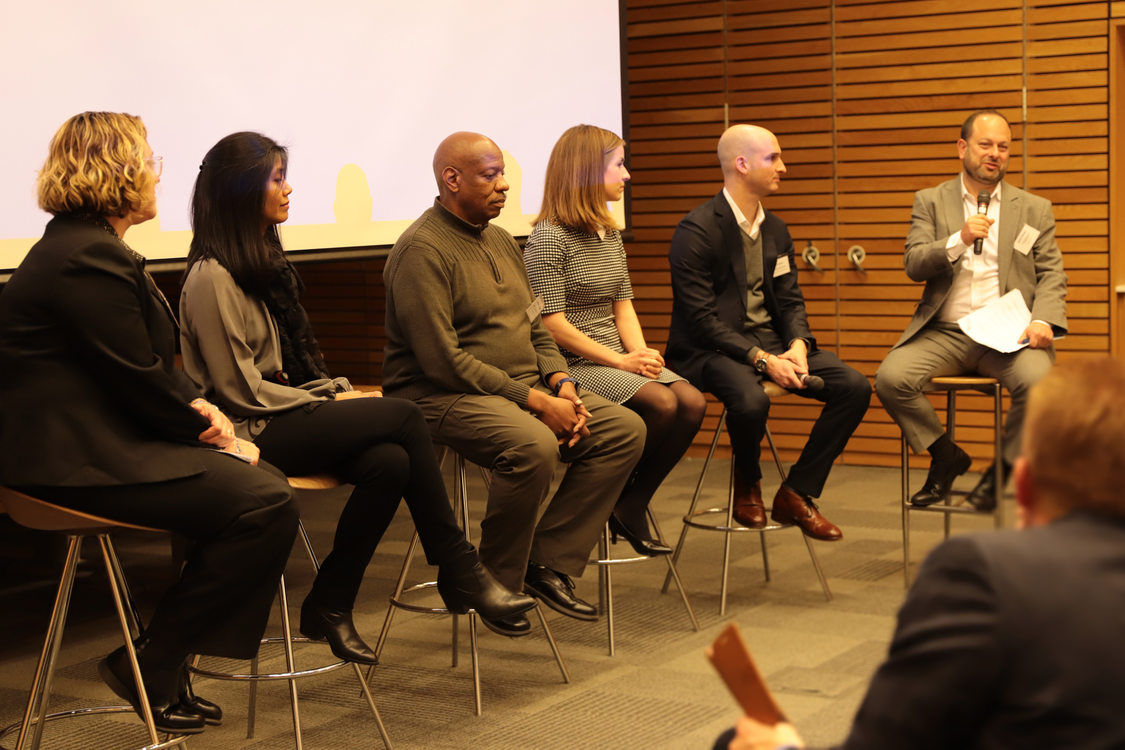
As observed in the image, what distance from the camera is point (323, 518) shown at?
5469 millimetres

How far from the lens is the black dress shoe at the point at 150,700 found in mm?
2410

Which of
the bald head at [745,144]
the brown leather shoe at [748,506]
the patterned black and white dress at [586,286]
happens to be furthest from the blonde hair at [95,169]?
the bald head at [745,144]

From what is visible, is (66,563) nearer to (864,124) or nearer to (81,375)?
(81,375)

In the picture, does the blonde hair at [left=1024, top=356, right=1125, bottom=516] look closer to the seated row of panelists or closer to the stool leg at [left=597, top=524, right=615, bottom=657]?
the seated row of panelists

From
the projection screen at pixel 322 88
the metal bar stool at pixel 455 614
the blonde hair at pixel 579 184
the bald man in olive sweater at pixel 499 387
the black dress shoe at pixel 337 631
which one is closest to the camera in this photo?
the black dress shoe at pixel 337 631

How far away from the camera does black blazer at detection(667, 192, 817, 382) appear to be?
162 inches

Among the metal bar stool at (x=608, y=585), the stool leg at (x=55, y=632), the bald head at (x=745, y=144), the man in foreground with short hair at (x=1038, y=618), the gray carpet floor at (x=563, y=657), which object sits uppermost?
the bald head at (x=745, y=144)

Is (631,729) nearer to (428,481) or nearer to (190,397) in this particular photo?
(428,481)

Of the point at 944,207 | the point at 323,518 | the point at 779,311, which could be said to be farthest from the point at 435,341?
the point at 323,518

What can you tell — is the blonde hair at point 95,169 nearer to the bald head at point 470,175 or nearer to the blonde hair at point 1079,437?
the bald head at point 470,175

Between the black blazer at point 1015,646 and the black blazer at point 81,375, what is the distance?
176 cm

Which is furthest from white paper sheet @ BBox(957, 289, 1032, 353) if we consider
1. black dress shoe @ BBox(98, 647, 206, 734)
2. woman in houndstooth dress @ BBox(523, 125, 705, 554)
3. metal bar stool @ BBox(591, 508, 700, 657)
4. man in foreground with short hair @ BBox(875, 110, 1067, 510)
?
black dress shoe @ BBox(98, 647, 206, 734)

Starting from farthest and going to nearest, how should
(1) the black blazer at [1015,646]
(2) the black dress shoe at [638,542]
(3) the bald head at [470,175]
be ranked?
(2) the black dress shoe at [638,542] < (3) the bald head at [470,175] < (1) the black blazer at [1015,646]

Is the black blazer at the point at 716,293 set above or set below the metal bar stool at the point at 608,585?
above
